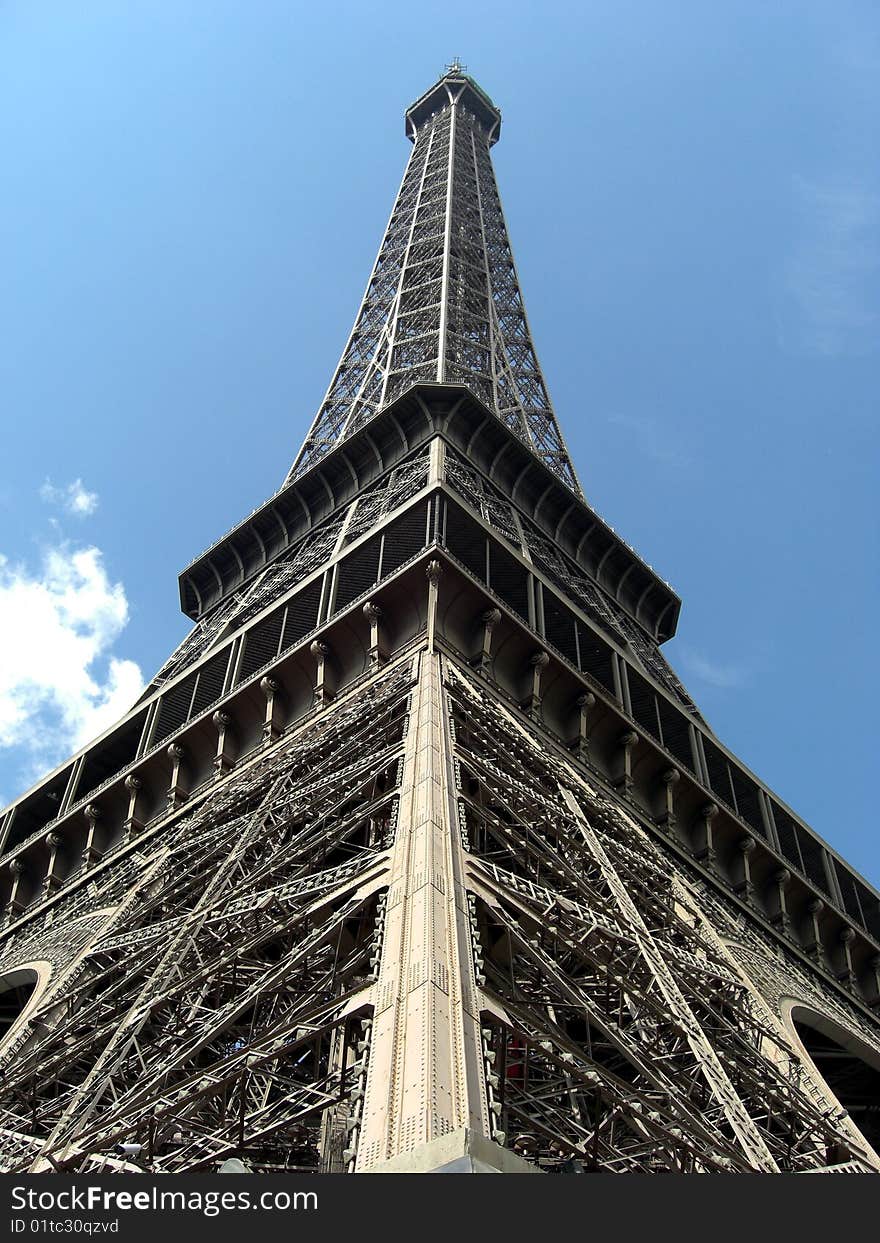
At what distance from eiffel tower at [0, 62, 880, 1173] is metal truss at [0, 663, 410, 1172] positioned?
0.07 m

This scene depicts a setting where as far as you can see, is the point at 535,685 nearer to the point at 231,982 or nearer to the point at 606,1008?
the point at 606,1008

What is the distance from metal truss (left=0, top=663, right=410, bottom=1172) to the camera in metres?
12.9

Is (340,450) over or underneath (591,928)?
over

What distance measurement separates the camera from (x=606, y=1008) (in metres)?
16.1

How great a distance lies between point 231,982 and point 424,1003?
18.0 ft

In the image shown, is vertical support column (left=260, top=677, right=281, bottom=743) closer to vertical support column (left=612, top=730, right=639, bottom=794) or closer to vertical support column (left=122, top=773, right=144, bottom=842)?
vertical support column (left=122, top=773, right=144, bottom=842)

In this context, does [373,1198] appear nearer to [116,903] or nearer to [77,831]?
[116,903]

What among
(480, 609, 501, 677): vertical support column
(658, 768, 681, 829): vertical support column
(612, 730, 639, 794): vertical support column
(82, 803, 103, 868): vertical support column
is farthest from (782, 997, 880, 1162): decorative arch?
(82, 803, 103, 868): vertical support column

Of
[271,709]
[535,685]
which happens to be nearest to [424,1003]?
[535,685]

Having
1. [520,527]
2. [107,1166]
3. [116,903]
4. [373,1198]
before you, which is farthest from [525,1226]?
[520,527]

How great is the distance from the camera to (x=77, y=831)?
107 ft

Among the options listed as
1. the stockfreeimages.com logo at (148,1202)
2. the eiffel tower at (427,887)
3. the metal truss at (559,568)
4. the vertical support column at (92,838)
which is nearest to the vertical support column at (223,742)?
the eiffel tower at (427,887)

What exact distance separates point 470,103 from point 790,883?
77042mm

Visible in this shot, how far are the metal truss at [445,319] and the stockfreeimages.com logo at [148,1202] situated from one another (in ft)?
120
